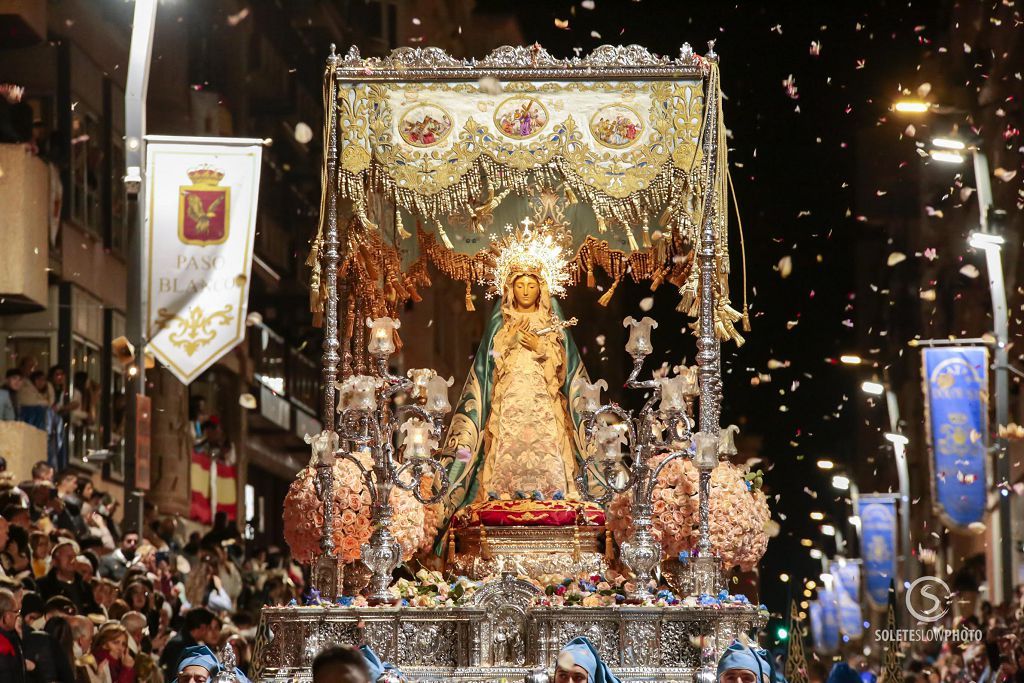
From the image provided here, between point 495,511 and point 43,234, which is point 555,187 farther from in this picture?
point 43,234

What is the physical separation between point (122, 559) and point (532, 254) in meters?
4.69

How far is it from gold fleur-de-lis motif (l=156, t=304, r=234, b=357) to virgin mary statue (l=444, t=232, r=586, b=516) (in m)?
2.46

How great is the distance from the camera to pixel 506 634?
46.2 ft

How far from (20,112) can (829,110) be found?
16.5m

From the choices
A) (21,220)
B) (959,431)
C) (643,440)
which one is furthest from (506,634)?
Answer: (959,431)

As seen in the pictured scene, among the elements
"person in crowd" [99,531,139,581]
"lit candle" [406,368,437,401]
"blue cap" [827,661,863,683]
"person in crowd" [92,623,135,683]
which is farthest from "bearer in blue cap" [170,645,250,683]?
"person in crowd" [99,531,139,581]

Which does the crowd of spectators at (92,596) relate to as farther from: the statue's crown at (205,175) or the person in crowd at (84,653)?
the statue's crown at (205,175)

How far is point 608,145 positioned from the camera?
15477 mm

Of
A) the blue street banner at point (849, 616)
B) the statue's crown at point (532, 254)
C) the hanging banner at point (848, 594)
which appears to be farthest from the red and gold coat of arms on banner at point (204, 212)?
the blue street banner at point (849, 616)

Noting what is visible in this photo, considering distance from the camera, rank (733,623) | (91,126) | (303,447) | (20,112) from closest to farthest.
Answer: (733,623)
(20,112)
(91,126)
(303,447)

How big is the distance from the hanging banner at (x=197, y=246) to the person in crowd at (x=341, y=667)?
11771 mm

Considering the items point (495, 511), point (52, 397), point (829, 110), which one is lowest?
point (495, 511)

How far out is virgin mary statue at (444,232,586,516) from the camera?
55.8 feet

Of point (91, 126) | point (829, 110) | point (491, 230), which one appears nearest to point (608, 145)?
point (491, 230)
